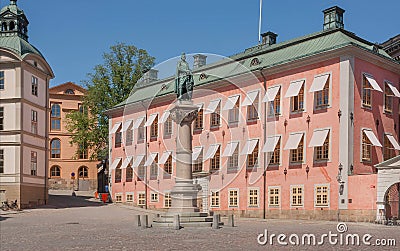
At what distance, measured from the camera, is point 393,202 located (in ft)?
109

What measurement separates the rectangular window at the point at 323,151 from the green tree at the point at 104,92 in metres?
27.1

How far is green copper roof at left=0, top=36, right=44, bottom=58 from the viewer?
4653 cm

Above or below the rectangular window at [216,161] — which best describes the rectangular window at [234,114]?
above

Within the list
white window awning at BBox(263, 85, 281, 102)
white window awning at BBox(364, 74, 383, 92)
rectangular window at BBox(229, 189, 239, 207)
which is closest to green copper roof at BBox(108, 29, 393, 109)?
white window awning at BBox(263, 85, 281, 102)

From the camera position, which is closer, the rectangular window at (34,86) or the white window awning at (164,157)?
the white window awning at (164,157)

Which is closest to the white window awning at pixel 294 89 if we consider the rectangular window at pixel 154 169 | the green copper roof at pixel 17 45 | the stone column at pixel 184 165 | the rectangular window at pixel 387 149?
the rectangular window at pixel 387 149

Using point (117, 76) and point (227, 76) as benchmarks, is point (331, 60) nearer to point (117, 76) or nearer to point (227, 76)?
point (227, 76)

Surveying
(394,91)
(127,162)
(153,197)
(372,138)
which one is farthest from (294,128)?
(127,162)

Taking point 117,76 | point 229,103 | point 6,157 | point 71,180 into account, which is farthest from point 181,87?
point 71,180

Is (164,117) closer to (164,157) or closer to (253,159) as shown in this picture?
(164,157)

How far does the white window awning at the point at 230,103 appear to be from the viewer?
141 feet

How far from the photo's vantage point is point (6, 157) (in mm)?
45781

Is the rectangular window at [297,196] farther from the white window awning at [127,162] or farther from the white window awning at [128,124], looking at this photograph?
the white window awning at [128,124]

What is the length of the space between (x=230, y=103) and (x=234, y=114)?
933 millimetres
